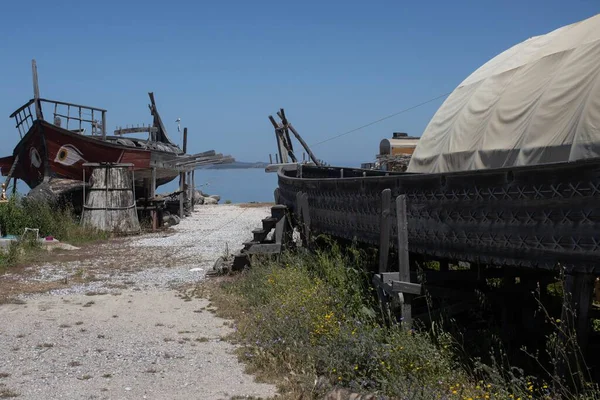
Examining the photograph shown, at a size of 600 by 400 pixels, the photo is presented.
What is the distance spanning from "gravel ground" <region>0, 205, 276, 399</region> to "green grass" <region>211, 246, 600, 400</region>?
381mm

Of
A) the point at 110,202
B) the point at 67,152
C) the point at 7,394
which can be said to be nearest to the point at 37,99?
the point at 67,152

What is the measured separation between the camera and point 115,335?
884cm

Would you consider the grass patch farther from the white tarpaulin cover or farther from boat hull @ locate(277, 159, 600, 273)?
the white tarpaulin cover

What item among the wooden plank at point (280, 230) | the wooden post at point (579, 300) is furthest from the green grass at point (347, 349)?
the wooden plank at point (280, 230)

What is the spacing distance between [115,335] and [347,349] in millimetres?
3769

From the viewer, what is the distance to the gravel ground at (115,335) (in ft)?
22.1

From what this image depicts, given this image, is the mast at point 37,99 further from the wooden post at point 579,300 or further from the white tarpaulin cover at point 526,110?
the wooden post at point 579,300

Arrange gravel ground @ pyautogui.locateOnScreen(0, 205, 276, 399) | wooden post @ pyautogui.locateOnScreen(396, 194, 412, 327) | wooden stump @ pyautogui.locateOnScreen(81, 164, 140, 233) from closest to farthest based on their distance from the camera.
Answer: gravel ground @ pyautogui.locateOnScreen(0, 205, 276, 399) < wooden post @ pyautogui.locateOnScreen(396, 194, 412, 327) < wooden stump @ pyautogui.locateOnScreen(81, 164, 140, 233)

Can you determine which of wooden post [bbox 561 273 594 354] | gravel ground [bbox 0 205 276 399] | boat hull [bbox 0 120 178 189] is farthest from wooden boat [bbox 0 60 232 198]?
wooden post [bbox 561 273 594 354]

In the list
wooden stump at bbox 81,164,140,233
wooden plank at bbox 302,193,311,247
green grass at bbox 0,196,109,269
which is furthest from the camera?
wooden stump at bbox 81,164,140,233

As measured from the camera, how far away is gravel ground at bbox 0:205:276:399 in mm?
6729

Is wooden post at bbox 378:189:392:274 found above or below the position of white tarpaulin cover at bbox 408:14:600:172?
below

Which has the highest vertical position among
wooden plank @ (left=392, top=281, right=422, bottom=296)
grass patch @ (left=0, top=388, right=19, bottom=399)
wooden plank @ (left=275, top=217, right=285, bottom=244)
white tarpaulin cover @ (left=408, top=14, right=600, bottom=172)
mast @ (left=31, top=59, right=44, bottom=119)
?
mast @ (left=31, top=59, right=44, bottom=119)

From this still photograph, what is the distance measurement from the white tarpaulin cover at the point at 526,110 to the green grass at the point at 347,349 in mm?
3726
